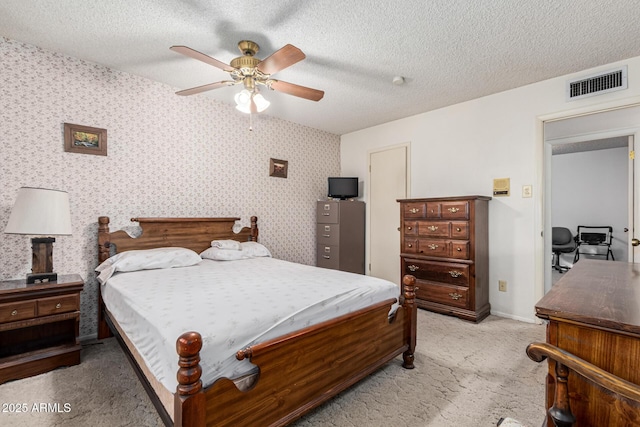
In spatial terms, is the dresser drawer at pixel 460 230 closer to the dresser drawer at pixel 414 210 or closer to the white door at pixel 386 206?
the dresser drawer at pixel 414 210

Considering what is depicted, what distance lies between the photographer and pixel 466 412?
1784mm

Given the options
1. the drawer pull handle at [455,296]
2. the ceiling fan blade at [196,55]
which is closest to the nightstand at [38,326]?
the ceiling fan blade at [196,55]

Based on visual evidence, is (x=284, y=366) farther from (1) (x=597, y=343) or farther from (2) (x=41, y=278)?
(2) (x=41, y=278)

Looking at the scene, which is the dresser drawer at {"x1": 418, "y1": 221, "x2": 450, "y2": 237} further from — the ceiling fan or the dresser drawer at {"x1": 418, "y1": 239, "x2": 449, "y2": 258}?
the ceiling fan

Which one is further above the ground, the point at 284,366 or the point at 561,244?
the point at 561,244

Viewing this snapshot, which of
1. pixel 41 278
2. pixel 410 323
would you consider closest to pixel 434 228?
pixel 410 323

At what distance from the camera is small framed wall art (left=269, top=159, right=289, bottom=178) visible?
423cm

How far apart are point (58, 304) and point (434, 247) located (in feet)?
11.5

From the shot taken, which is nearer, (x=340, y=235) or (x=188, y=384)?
(x=188, y=384)

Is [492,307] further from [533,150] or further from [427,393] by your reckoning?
[427,393]

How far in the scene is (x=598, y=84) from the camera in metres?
2.83

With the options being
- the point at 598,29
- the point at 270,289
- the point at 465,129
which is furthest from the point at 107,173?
the point at 598,29

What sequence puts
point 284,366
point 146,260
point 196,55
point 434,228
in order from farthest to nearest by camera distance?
point 434,228 → point 146,260 → point 196,55 → point 284,366

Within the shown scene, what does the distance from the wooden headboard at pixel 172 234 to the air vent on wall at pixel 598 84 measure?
3.63 metres
